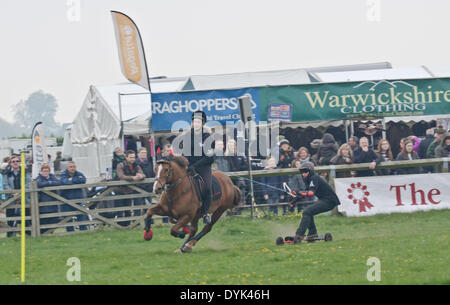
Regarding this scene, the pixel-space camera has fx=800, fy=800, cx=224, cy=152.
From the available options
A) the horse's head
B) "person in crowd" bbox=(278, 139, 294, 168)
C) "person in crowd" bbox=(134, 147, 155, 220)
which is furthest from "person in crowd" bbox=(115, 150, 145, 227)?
the horse's head

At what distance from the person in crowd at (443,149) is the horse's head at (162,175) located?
8.48 metres

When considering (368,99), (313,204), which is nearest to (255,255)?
(313,204)

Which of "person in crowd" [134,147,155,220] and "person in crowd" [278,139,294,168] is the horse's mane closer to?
"person in crowd" [134,147,155,220]

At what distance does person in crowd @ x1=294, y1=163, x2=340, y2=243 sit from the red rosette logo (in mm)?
3792

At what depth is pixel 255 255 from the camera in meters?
12.9

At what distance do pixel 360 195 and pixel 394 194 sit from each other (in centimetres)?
79

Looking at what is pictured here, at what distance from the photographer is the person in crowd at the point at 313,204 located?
571 inches

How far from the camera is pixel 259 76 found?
2841 centimetres

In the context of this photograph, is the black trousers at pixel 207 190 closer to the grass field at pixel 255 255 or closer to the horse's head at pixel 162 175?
the grass field at pixel 255 255

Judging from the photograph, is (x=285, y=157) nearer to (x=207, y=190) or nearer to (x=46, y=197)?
(x=207, y=190)

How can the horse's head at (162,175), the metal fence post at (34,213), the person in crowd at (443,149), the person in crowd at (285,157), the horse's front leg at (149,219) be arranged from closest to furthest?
the horse's head at (162,175) → the horse's front leg at (149,219) → the metal fence post at (34,213) → the person in crowd at (443,149) → the person in crowd at (285,157)

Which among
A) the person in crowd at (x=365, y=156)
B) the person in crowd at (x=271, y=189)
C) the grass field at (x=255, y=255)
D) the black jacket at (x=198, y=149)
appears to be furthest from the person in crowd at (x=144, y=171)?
the person in crowd at (x=365, y=156)

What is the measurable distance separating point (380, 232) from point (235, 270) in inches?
213
